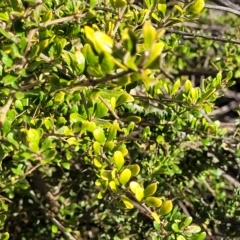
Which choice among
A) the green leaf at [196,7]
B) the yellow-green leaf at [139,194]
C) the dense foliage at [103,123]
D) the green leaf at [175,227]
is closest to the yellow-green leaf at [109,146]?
the dense foliage at [103,123]

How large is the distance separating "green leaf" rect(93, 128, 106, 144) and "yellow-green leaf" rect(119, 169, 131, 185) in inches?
3.8

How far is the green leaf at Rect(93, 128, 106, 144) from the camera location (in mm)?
1083

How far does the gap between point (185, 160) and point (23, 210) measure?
65cm

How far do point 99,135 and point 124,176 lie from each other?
0.35 ft

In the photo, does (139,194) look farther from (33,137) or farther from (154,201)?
(33,137)

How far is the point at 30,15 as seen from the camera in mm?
1055

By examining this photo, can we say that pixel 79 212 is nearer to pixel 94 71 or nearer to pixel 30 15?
pixel 30 15

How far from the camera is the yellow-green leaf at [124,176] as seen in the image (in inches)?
40.8

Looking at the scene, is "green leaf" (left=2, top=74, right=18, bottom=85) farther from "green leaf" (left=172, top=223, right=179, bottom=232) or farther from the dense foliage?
"green leaf" (left=172, top=223, right=179, bottom=232)

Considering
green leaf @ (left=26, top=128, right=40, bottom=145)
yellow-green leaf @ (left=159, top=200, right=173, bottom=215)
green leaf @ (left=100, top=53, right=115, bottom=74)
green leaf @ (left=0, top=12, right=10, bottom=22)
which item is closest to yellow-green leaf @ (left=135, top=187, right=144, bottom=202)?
yellow-green leaf @ (left=159, top=200, right=173, bottom=215)

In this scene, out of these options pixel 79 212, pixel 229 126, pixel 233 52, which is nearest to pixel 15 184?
pixel 79 212

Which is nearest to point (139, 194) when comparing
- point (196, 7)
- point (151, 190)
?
point (151, 190)

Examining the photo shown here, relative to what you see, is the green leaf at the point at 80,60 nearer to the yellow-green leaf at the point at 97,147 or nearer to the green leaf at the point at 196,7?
the yellow-green leaf at the point at 97,147

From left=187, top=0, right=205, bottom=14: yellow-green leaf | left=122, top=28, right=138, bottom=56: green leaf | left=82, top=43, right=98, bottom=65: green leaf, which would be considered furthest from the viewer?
left=187, top=0, right=205, bottom=14: yellow-green leaf
